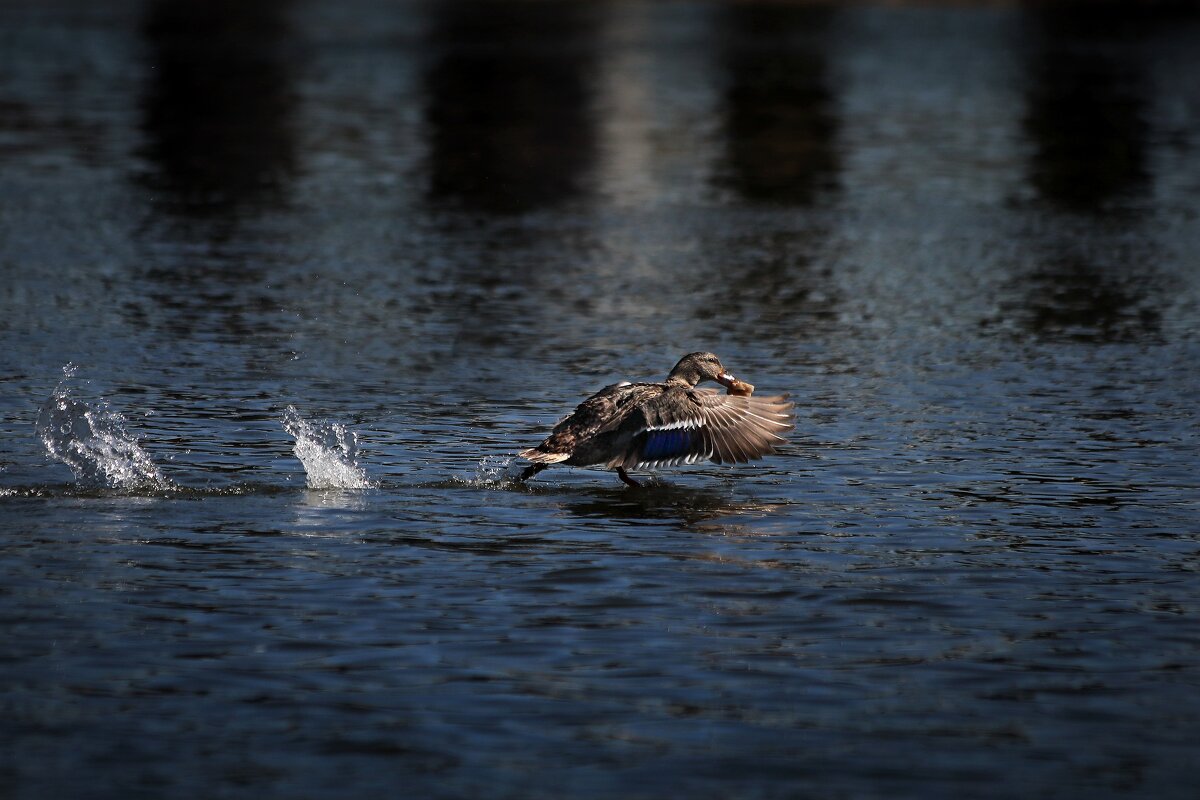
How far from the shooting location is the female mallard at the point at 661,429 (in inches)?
475

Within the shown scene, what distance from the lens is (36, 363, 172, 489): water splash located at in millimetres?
11831

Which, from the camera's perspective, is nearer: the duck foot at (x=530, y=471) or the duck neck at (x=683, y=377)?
the duck foot at (x=530, y=471)

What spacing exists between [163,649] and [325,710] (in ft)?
3.65

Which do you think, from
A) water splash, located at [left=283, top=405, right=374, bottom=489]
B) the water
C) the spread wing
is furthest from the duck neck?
water splash, located at [left=283, top=405, right=374, bottom=489]

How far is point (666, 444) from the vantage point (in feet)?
39.8

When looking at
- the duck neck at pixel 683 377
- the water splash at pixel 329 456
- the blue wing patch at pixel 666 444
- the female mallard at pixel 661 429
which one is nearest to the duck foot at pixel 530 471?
the female mallard at pixel 661 429

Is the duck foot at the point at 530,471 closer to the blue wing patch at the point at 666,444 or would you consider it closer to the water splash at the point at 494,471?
the water splash at the point at 494,471

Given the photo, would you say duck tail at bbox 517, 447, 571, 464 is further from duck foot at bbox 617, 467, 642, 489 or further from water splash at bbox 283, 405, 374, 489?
water splash at bbox 283, 405, 374, 489

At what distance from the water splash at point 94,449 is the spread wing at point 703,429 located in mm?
2740

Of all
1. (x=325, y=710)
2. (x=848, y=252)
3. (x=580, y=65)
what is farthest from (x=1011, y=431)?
(x=580, y=65)

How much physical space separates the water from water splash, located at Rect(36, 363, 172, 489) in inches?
2.0

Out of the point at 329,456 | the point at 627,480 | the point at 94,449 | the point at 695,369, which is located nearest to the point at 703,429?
the point at 627,480

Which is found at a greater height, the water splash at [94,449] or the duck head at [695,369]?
the duck head at [695,369]

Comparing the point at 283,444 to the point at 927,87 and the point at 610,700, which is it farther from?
the point at 927,87
